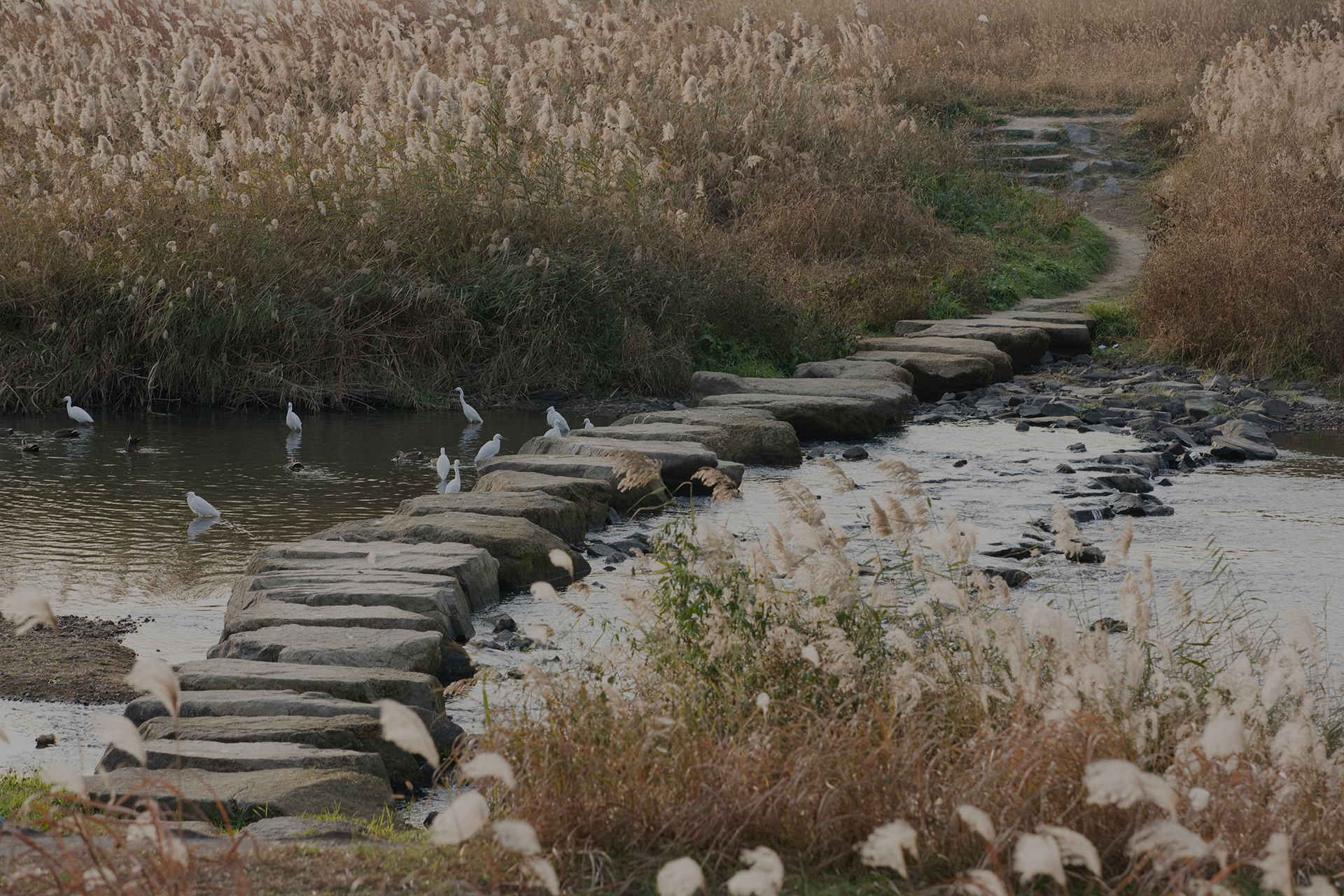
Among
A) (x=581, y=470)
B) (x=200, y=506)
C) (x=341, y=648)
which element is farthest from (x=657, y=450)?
(x=341, y=648)

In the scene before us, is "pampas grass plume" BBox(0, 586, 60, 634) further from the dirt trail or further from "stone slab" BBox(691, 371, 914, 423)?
the dirt trail

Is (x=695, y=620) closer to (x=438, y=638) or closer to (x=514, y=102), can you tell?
(x=438, y=638)

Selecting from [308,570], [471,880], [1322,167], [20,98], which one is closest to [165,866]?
[471,880]

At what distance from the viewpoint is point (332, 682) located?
3.05 m

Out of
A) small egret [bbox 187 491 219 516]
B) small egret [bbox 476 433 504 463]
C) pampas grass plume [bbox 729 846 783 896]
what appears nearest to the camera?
pampas grass plume [bbox 729 846 783 896]

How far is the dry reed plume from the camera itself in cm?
206

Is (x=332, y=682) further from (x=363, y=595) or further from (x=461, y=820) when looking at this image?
(x=461, y=820)

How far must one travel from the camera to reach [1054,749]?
217 centimetres

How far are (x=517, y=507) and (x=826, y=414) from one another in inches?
101

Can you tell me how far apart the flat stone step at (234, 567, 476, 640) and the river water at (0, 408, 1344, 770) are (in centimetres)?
17

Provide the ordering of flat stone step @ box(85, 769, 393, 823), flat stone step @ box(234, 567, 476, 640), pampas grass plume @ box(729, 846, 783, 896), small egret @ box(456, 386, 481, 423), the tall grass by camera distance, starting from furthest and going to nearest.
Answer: the tall grass, small egret @ box(456, 386, 481, 423), flat stone step @ box(234, 567, 476, 640), flat stone step @ box(85, 769, 393, 823), pampas grass plume @ box(729, 846, 783, 896)

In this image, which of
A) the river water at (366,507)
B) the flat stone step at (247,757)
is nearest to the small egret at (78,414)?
the river water at (366,507)

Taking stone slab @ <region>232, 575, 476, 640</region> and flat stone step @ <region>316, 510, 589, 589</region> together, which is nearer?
stone slab @ <region>232, 575, 476, 640</region>

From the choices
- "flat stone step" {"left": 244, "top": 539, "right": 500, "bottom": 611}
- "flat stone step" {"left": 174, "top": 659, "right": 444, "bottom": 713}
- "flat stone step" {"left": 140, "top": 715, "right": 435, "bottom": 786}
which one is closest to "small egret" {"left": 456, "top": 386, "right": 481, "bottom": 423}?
"flat stone step" {"left": 244, "top": 539, "right": 500, "bottom": 611}
